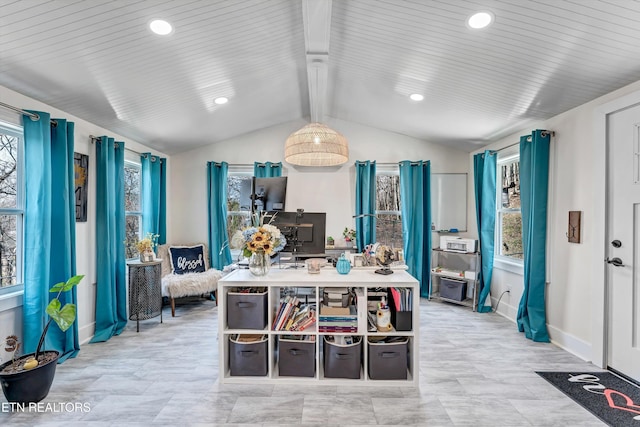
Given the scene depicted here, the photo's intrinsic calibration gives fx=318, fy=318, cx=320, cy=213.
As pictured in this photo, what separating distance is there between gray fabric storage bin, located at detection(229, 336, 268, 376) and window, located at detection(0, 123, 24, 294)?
1888mm

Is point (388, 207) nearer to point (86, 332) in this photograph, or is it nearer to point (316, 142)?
point (316, 142)

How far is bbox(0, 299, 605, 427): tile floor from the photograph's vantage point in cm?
194

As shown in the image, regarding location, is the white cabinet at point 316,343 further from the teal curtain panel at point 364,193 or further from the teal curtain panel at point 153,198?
the teal curtain panel at point 153,198

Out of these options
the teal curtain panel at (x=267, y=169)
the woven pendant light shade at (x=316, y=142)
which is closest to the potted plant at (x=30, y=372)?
the woven pendant light shade at (x=316, y=142)

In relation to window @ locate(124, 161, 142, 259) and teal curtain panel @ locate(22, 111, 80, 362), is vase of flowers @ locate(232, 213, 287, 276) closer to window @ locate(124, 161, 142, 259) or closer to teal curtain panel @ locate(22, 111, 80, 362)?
teal curtain panel @ locate(22, 111, 80, 362)

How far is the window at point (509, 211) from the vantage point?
13.1 ft

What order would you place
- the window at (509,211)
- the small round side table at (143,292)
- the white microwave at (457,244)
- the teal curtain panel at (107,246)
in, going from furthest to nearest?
the white microwave at (457,244)
the window at (509,211)
the small round side table at (143,292)
the teal curtain panel at (107,246)

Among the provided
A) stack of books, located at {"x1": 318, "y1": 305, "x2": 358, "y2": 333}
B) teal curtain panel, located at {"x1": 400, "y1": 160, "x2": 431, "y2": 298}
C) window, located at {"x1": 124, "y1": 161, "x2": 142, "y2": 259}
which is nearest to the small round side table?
window, located at {"x1": 124, "y1": 161, "x2": 142, "y2": 259}

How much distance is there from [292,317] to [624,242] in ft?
8.58

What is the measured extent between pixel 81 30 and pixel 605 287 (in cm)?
425

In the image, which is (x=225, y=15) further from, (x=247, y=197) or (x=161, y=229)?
(x=161, y=229)

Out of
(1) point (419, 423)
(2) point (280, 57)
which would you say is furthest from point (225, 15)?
(1) point (419, 423)

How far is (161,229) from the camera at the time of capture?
15.0ft

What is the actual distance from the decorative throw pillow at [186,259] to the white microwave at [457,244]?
345 cm
